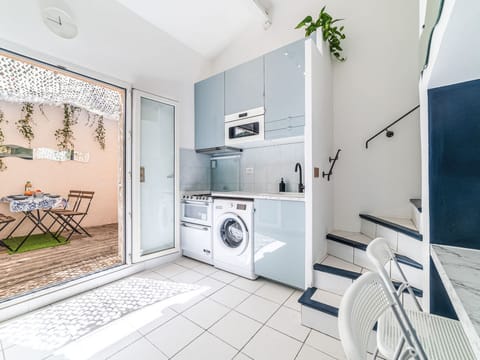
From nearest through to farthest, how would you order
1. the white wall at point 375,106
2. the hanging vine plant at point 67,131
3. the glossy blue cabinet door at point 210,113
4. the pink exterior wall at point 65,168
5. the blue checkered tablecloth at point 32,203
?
the white wall at point 375,106 < the glossy blue cabinet door at point 210,113 < the blue checkered tablecloth at point 32,203 < the pink exterior wall at point 65,168 < the hanging vine plant at point 67,131

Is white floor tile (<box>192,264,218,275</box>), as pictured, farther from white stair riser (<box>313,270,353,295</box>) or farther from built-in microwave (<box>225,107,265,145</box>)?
built-in microwave (<box>225,107,265,145</box>)

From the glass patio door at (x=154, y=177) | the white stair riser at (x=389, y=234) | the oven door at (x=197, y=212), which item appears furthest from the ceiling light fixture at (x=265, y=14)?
the white stair riser at (x=389, y=234)

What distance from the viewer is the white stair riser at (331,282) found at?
1.67 m

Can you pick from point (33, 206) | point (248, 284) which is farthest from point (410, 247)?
point (33, 206)

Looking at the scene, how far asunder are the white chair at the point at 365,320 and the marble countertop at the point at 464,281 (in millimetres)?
157

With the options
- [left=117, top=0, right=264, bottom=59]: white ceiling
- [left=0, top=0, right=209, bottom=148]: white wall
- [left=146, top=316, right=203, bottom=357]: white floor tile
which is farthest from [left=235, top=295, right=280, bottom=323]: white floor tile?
[left=117, top=0, right=264, bottom=59]: white ceiling

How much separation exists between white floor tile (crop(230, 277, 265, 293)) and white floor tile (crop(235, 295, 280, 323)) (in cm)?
15

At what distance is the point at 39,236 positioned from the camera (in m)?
3.84

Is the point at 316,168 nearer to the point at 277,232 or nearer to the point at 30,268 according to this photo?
the point at 277,232

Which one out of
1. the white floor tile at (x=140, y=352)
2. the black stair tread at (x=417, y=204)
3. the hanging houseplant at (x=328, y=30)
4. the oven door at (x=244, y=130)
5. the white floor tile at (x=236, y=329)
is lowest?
the white floor tile at (x=140, y=352)

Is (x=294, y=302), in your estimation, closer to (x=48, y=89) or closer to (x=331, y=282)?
(x=331, y=282)

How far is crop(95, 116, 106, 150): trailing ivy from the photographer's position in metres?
4.82

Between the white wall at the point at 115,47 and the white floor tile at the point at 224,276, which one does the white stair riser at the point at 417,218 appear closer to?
the white floor tile at the point at 224,276

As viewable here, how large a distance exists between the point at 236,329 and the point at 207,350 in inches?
10.2
